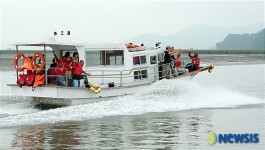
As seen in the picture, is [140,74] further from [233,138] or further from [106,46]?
[233,138]

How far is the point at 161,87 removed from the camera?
2088cm

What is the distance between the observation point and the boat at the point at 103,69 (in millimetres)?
18875

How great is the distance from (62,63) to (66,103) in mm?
1673

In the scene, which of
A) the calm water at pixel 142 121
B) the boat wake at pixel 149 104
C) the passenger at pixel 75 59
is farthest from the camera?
the passenger at pixel 75 59

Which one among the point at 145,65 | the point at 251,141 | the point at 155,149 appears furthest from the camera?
the point at 145,65

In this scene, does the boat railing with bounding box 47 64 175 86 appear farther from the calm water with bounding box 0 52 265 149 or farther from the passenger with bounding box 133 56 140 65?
the calm water with bounding box 0 52 265 149

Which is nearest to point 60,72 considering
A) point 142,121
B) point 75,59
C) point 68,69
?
point 68,69

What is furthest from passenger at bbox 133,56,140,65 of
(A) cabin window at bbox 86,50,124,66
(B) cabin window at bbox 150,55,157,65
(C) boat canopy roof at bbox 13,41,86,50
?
(C) boat canopy roof at bbox 13,41,86,50

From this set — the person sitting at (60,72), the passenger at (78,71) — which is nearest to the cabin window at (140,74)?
the passenger at (78,71)

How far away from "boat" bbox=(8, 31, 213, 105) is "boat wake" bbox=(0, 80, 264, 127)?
0.57 metres

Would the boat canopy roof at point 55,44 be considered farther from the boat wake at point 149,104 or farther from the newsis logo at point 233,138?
the newsis logo at point 233,138

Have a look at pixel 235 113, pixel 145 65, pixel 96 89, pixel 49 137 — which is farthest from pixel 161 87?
pixel 49 137

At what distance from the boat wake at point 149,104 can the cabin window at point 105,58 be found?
158 cm

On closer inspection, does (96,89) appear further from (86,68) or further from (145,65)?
(145,65)
